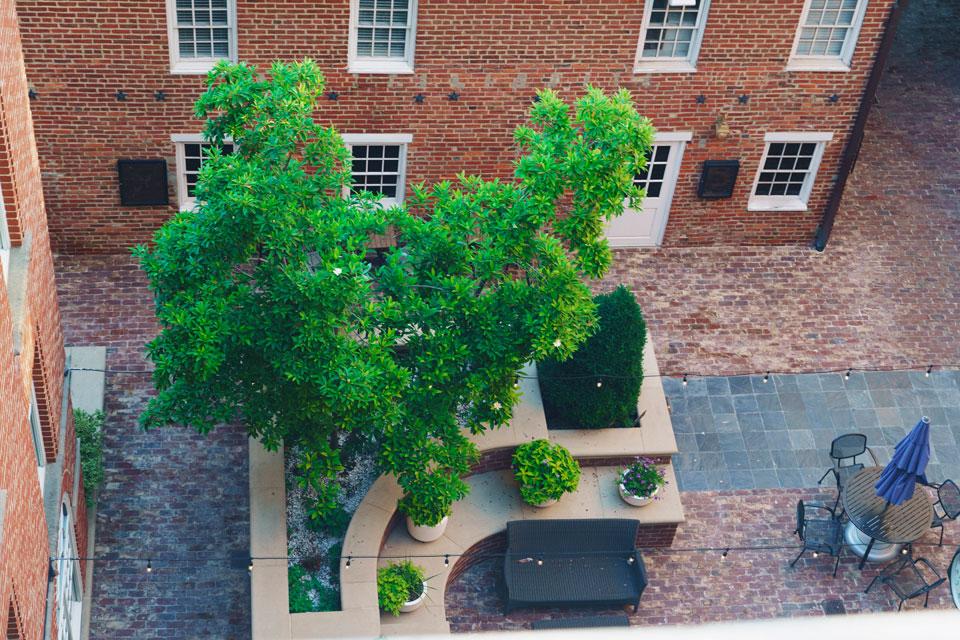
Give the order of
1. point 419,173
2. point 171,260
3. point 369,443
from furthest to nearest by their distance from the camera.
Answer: point 419,173
point 369,443
point 171,260

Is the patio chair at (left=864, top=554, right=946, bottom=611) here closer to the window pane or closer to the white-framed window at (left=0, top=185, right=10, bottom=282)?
the window pane

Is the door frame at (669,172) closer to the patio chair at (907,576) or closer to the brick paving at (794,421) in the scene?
the brick paving at (794,421)

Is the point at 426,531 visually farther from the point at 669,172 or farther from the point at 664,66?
the point at 664,66

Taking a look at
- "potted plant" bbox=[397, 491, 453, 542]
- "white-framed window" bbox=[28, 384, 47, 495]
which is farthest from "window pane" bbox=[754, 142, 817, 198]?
"white-framed window" bbox=[28, 384, 47, 495]

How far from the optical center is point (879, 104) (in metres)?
24.0

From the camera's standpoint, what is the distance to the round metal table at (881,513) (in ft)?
50.6

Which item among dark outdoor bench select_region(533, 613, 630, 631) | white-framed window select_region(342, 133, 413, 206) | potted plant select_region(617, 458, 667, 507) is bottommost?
dark outdoor bench select_region(533, 613, 630, 631)

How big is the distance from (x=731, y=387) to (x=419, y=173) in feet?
19.2

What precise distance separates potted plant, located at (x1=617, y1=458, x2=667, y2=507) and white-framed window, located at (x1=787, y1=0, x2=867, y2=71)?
6.90 m

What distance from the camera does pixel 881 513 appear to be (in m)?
15.5

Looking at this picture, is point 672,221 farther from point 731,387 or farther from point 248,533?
point 248,533

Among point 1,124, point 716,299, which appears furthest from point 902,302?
point 1,124

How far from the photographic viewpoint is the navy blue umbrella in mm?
14367

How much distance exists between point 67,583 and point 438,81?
8.73 meters
